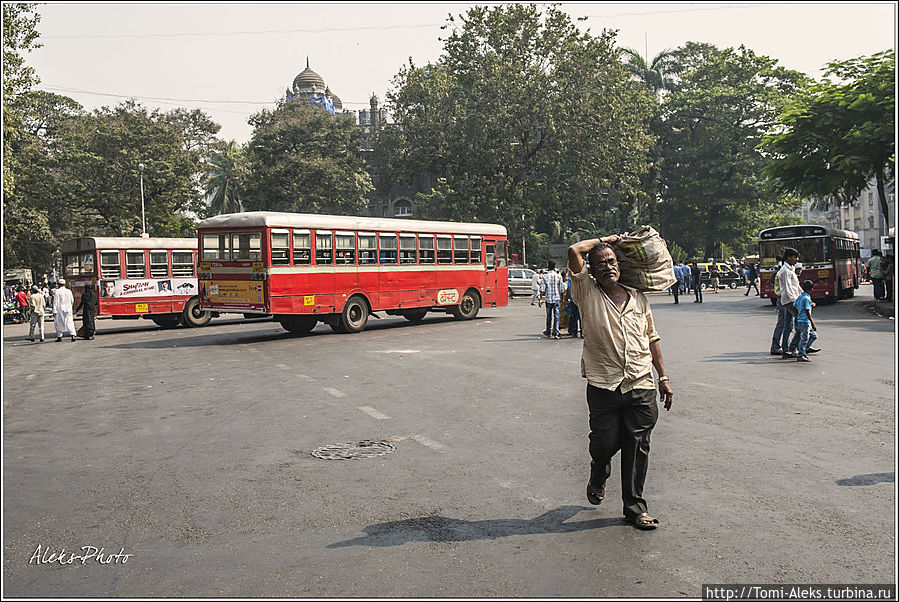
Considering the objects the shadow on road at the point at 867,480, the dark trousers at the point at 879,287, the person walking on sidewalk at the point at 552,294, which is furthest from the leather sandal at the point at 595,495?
the dark trousers at the point at 879,287

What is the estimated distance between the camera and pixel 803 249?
97.3 ft

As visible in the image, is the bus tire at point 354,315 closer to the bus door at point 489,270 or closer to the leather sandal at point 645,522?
the bus door at point 489,270

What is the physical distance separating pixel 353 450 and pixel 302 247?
41.8 feet

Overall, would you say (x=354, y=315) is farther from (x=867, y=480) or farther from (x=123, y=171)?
(x=123, y=171)

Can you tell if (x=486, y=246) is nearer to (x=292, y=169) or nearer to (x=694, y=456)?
(x=694, y=456)

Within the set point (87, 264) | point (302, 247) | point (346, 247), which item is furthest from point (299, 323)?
point (87, 264)

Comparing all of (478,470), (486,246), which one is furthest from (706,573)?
(486,246)

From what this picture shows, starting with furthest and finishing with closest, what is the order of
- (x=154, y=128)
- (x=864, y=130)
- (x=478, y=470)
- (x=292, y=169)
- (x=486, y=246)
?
(x=292, y=169) → (x=154, y=128) → (x=486, y=246) → (x=864, y=130) → (x=478, y=470)

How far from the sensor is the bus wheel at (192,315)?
25125mm

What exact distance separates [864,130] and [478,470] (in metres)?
21.8

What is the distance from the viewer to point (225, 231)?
19547 millimetres

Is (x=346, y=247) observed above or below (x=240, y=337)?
above

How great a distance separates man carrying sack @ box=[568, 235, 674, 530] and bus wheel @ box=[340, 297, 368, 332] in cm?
1575

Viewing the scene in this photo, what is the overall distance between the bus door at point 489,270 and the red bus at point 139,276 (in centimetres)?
853
